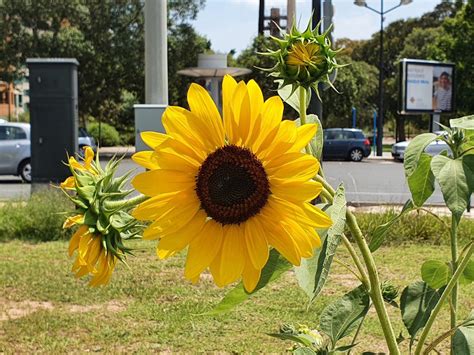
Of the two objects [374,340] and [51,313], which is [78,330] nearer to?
[51,313]

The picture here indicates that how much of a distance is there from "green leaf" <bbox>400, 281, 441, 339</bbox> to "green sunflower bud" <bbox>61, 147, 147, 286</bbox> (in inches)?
24.9

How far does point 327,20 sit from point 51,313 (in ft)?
22.7

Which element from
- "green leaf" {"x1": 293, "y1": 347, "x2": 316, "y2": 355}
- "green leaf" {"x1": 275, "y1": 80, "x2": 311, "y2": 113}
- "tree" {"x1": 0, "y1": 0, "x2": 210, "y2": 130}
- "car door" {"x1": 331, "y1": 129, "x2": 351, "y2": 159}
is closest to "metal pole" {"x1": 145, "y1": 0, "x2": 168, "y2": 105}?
"green leaf" {"x1": 275, "y1": 80, "x2": 311, "y2": 113}

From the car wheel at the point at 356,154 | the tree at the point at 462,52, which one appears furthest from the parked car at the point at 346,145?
the tree at the point at 462,52

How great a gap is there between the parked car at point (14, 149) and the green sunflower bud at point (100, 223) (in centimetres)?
1663

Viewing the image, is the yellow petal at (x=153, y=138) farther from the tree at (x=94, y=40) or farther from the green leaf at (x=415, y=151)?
the tree at (x=94, y=40)

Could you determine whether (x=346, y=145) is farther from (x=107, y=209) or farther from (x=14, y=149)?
(x=107, y=209)

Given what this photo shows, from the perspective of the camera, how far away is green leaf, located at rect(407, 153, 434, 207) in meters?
1.12

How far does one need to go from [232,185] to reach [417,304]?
2.28 feet

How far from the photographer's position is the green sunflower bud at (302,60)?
1.05 meters

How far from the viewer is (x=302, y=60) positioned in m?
1.05

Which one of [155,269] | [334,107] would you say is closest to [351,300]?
[155,269]

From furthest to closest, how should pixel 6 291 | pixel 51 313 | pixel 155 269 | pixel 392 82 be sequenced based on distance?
pixel 392 82 → pixel 155 269 → pixel 6 291 → pixel 51 313

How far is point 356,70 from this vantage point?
131 ft
